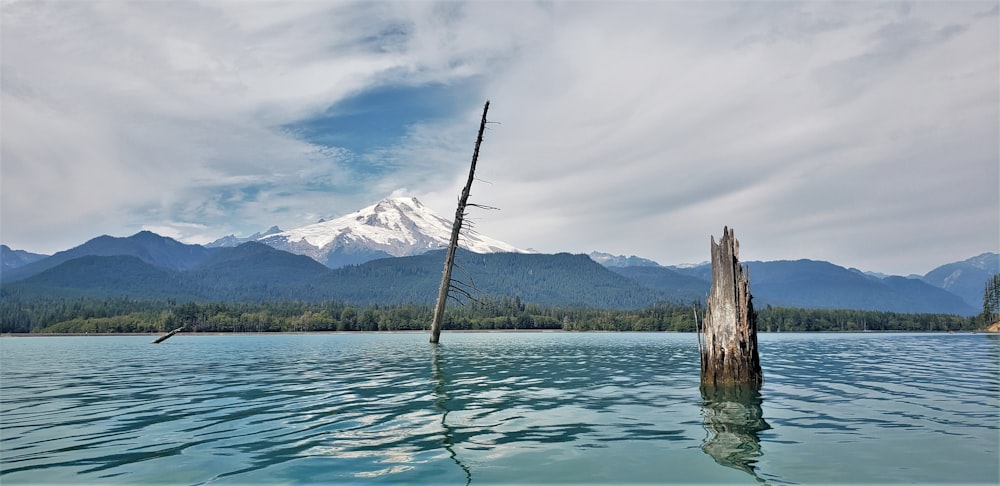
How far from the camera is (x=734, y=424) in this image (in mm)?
14820

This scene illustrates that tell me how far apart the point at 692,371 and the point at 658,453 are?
1985cm

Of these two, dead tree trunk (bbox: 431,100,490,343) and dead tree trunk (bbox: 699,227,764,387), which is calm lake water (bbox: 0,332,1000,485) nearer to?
dead tree trunk (bbox: 699,227,764,387)

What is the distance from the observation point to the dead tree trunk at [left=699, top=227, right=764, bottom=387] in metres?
21.8

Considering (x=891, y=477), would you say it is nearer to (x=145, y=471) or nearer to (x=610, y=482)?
(x=610, y=482)

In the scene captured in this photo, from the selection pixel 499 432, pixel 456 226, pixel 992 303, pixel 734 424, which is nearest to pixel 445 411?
pixel 499 432

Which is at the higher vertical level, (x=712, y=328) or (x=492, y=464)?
(x=712, y=328)

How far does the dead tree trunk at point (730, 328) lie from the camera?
21.8 metres

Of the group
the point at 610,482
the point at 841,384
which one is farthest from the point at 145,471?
the point at 841,384

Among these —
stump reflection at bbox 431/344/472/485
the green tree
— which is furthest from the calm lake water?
the green tree

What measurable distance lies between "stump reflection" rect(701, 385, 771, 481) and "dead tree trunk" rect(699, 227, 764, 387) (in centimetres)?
55

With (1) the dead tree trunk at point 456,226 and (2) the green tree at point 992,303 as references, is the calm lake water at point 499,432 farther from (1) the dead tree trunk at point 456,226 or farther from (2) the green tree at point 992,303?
(2) the green tree at point 992,303

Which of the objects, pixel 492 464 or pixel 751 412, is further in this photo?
pixel 751 412

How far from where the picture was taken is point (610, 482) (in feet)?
32.1

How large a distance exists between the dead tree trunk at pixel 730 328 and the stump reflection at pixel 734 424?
0.55 meters
